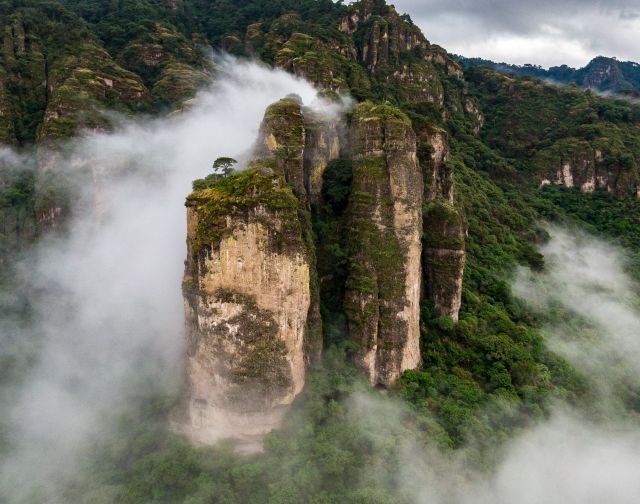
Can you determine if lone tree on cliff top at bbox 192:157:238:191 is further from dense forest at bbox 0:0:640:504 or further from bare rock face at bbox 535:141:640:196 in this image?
bare rock face at bbox 535:141:640:196

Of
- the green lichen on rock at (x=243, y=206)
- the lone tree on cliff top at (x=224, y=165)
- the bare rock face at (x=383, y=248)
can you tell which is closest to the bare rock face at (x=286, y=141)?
the lone tree on cliff top at (x=224, y=165)

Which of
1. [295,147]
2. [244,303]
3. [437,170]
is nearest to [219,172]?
[295,147]

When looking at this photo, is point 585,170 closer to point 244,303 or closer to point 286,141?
point 286,141

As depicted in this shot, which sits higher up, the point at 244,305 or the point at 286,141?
the point at 286,141

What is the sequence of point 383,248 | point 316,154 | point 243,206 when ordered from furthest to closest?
point 316,154
point 383,248
point 243,206

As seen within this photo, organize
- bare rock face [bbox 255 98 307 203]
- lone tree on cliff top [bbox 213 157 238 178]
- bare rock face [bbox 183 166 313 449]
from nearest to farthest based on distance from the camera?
bare rock face [bbox 183 166 313 449] < bare rock face [bbox 255 98 307 203] < lone tree on cliff top [bbox 213 157 238 178]

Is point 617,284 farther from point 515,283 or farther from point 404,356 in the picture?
point 404,356

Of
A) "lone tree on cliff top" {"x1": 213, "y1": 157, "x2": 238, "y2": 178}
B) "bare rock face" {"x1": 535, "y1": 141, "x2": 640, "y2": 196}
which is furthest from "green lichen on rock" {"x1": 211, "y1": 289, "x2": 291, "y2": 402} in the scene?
"bare rock face" {"x1": 535, "y1": 141, "x2": 640, "y2": 196}
